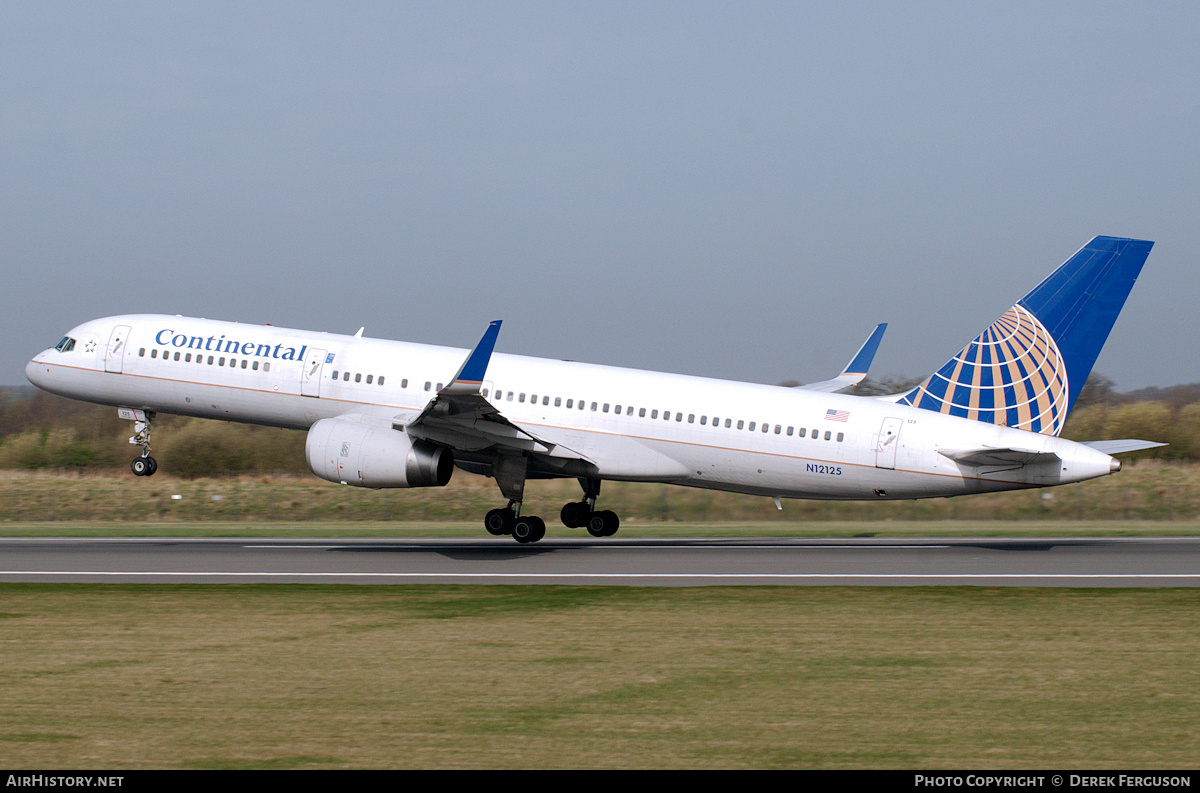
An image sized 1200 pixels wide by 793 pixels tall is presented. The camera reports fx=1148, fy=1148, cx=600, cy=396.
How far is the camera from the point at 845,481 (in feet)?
98.9

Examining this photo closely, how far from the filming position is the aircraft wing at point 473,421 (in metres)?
27.3

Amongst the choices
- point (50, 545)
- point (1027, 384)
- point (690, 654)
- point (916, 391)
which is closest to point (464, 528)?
point (50, 545)

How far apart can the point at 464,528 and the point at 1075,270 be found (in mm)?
22230

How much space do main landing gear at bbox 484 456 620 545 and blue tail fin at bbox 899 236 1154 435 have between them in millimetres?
10518

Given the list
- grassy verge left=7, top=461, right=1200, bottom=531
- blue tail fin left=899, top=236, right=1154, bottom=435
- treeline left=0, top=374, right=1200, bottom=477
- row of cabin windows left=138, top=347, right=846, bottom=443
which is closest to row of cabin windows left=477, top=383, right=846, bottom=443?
row of cabin windows left=138, top=347, right=846, bottom=443

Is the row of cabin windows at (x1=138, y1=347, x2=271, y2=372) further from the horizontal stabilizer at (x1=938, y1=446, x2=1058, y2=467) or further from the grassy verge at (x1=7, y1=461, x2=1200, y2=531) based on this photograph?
the horizontal stabilizer at (x1=938, y1=446, x2=1058, y2=467)

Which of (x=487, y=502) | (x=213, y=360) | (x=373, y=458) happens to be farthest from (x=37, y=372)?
(x=487, y=502)

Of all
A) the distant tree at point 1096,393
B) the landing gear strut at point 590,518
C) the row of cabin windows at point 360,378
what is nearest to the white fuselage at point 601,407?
the row of cabin windows at point 360,378

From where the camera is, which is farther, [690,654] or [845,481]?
[845,481]

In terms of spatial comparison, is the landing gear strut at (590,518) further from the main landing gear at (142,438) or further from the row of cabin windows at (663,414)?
the main landing gear at (142,438)

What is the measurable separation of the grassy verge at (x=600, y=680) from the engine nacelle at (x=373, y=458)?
775 cm

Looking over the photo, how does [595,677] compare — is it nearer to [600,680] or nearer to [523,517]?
[600,680]

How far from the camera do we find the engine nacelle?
1116 inches
